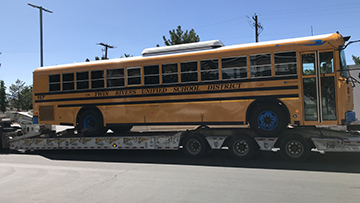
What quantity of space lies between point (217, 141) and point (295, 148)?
2.15 metres

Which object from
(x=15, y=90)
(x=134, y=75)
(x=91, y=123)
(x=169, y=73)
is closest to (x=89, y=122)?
(x=91, y=123)

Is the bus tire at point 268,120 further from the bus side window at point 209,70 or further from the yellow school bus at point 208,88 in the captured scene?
the bus side window at point 209,70

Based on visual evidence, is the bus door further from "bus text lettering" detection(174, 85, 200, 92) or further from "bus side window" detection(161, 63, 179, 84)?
"bus side window" detection(161, 63, 179, 84)

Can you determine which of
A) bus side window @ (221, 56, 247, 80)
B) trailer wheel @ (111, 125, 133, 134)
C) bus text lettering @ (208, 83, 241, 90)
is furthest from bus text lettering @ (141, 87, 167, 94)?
trailer wheel @ (111, 125, 133, 134)

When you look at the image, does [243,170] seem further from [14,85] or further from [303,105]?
[14,85]

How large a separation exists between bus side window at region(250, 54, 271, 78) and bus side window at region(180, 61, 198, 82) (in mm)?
1684

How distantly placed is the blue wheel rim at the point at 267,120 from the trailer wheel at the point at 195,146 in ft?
5.74

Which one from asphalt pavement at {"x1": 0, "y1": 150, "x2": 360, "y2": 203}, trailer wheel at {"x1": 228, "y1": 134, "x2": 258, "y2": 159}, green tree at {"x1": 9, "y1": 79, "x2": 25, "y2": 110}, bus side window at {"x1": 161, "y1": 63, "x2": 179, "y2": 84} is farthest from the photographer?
green tree at {"x1": 9, "y1": 79, "x2": 25, "y2": 110}

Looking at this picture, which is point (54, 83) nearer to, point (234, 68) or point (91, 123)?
point (91, 123)

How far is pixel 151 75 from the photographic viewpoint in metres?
9.08

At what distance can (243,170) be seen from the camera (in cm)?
689

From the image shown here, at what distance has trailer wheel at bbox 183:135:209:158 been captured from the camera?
8.45m

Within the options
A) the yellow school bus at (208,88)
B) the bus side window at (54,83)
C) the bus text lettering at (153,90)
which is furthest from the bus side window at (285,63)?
the bus side window at (54,83)

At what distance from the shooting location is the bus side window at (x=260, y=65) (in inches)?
307
